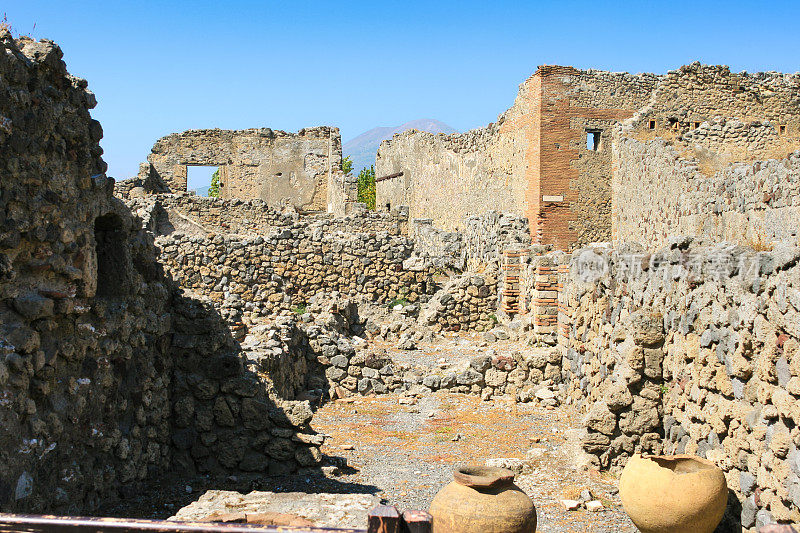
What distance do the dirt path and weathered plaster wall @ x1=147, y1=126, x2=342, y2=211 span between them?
56.0 feet

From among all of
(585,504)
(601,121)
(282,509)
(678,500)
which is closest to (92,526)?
(282,509)

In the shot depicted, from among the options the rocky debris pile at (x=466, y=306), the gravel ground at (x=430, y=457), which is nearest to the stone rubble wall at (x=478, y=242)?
the rocky debris pile at (x=466, y=306)

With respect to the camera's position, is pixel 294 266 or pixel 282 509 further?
pixel 294 266

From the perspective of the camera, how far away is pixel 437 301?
47.0ft

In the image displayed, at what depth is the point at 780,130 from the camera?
1791 centimetres

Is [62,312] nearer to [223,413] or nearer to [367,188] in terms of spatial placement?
[223,413]

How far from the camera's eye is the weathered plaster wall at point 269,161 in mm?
26625

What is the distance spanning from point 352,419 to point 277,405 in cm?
208

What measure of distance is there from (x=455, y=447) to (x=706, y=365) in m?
3.13

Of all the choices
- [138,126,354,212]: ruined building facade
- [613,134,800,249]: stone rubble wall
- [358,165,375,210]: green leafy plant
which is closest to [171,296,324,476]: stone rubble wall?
[613,134,800,249]: stone rubble wall

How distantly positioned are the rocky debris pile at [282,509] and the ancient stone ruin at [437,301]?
85 cm

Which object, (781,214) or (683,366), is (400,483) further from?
(781,214)

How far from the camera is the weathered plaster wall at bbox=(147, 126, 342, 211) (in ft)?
87.4

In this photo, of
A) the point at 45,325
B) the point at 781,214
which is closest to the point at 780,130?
the point at 781,214
